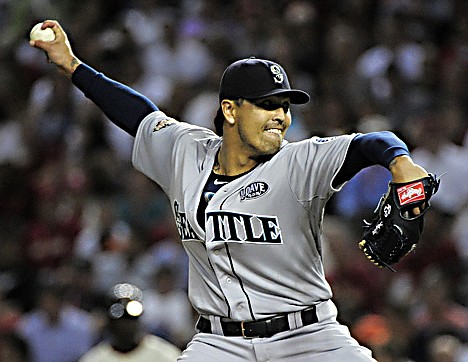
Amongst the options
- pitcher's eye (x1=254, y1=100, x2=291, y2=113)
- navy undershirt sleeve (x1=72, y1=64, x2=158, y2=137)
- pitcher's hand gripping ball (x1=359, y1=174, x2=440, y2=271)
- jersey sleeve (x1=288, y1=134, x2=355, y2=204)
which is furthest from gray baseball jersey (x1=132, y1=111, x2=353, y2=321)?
navy undershirt sleeve (x1=72, y1=64, x2=158, y2=137)

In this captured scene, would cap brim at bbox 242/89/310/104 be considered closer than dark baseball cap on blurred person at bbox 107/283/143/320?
Yes

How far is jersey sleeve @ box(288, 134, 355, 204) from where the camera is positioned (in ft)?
12.8

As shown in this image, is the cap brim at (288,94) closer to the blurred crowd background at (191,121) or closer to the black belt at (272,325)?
the black belt at (272,325)

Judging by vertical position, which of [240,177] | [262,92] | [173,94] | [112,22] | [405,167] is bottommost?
[405,167]

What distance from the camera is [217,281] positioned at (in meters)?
4.16

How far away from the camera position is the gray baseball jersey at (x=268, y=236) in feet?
13.2

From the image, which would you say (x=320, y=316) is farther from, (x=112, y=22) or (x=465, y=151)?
(x=112, y=22)

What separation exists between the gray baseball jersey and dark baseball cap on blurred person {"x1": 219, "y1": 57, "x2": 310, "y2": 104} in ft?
0.73

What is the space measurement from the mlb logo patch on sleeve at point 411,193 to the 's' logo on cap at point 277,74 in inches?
34.1

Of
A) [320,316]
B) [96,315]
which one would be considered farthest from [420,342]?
[320,316]

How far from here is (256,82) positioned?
13.7ft

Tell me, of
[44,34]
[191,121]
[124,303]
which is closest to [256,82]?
[44,34]

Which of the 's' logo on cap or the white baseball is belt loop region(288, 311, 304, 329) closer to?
the 's' logo on cap

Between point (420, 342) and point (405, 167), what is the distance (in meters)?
3.68
